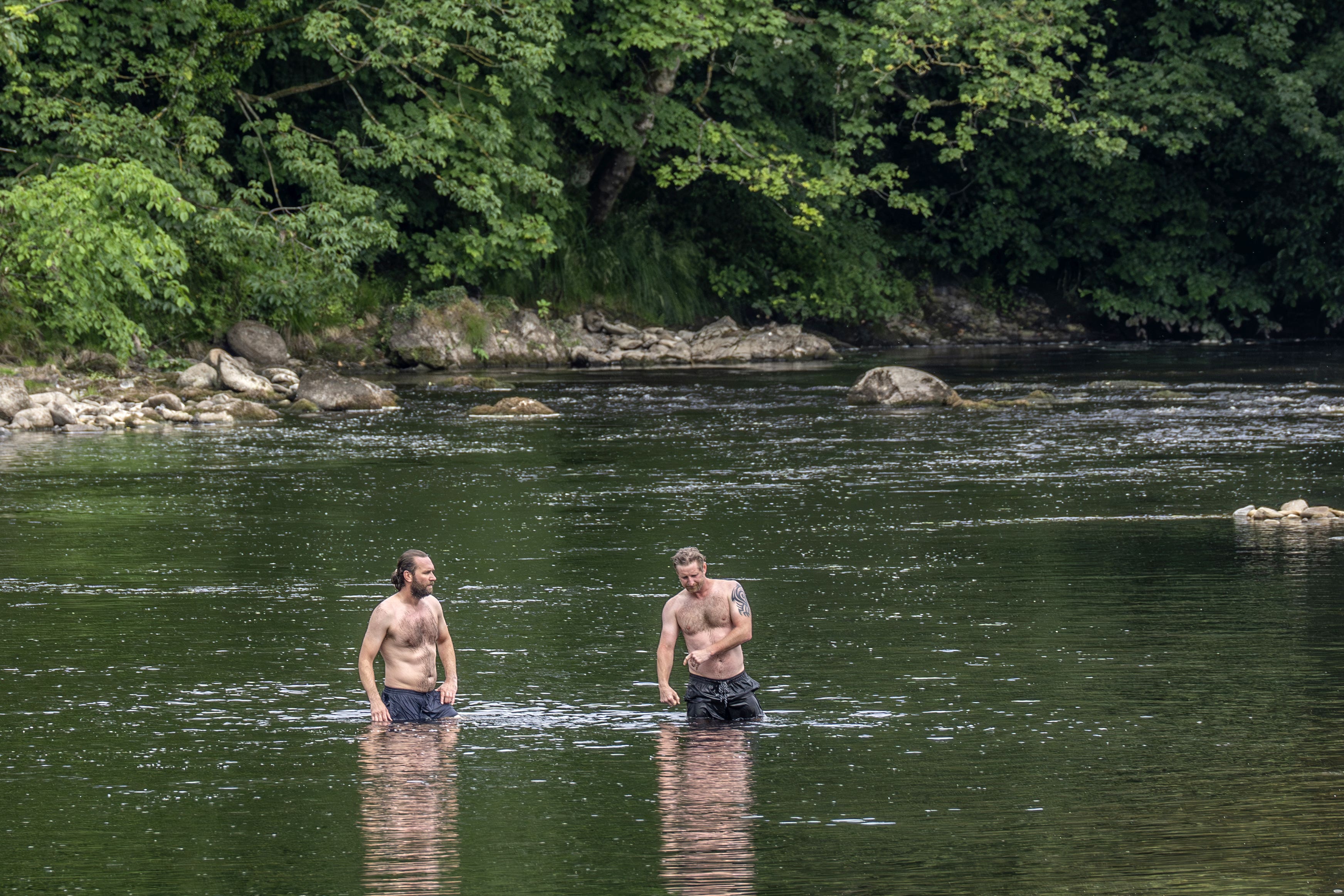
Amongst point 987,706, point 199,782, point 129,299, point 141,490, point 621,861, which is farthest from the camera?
point 129,299

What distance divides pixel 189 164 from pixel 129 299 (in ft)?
8.10

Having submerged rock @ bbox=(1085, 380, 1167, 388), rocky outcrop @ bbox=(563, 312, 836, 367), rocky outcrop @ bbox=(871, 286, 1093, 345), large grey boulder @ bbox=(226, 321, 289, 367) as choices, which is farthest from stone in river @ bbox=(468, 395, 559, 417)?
rocky outcrop @ bbox=(871, 286, 1093, 345)

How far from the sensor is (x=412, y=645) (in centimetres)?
966

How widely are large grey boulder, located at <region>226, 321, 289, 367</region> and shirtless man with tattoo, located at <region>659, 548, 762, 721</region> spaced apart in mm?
23818

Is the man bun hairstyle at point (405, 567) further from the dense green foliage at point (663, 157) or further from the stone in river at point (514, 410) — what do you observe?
the dense green foliage at point (663, 157)

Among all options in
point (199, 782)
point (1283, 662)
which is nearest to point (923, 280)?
point (1283, 662)

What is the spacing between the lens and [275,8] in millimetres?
31781

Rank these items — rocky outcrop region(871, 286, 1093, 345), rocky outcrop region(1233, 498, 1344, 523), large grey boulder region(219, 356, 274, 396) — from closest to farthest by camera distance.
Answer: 1. rocky outcrop region(1233, 498, 1344, 523)
2. large grey boulder region(219, 356, 274, 396)
3. rocky outcrop region(871, 286, 1093, 345)

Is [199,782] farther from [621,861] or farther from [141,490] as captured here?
[141,490]

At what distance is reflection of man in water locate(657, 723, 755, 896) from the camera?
7109 mm

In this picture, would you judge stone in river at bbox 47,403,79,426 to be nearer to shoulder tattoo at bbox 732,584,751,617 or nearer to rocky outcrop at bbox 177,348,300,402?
rocky outcrop at bbox 177,348,300,402

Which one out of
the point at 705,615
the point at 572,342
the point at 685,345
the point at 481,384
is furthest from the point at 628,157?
the point at 705,615

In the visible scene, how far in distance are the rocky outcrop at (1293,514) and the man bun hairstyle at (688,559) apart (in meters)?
8.27

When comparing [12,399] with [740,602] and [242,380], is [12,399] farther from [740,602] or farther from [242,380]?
[740,602]
